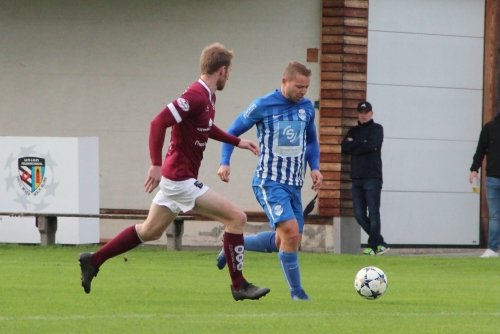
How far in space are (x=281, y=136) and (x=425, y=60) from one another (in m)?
8.52

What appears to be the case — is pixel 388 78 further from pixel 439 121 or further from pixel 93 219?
pixel 93 219

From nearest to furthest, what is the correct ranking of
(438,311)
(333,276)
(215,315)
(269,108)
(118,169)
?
(215,315) < (438,311) < (269,108) < (333,276) < (118,169)

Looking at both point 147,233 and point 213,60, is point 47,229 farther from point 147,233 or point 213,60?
point 213,60

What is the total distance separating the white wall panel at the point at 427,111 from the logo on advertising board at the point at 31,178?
4942 mm

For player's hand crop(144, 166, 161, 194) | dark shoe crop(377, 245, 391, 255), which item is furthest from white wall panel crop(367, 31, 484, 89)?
player's hand crop(144, 166, 161, 194)

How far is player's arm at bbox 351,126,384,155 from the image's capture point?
15.1 metres

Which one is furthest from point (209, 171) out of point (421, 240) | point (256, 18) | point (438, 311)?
point (438, 311)

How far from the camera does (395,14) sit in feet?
53.9

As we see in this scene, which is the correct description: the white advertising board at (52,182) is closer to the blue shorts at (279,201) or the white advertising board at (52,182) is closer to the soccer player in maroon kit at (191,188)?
the blue shorts at (279,201)

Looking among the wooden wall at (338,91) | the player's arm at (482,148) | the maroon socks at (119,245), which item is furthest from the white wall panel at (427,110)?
the maroon socks at (119,245)

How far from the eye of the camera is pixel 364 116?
15.1 meters

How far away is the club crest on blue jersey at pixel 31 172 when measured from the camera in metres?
15.1

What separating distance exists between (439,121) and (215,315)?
34.6ft

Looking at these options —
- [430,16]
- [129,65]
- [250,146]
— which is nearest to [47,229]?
[129,65]
